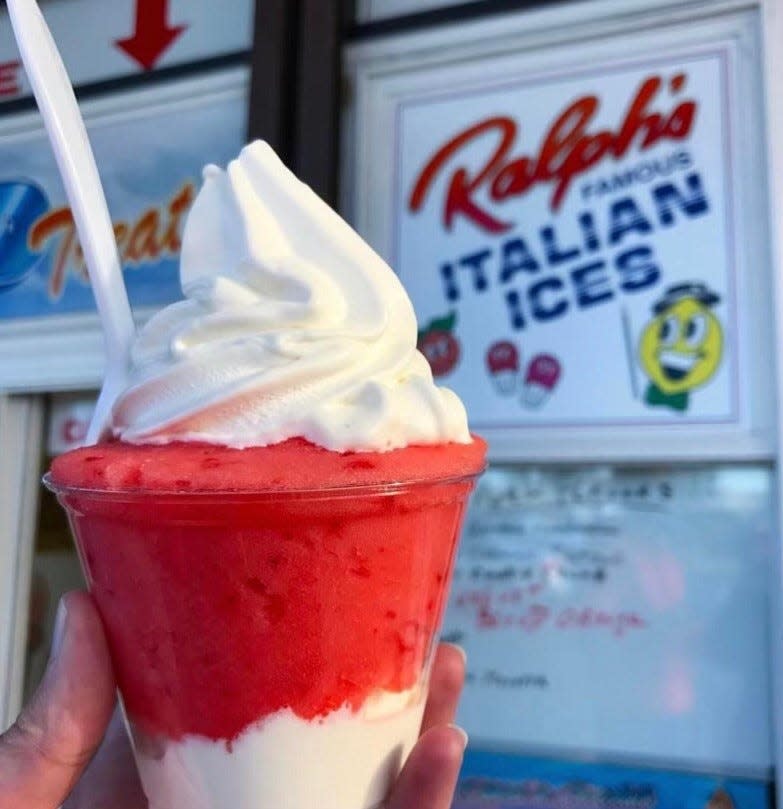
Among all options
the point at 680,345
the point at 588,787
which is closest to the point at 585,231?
the point at 680,345

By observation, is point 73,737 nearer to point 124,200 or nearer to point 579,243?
point 579,243

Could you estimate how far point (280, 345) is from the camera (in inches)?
31.5

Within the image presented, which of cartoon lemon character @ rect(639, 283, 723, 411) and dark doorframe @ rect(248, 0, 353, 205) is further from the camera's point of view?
dark doorframe @ rect(248, 0, 353, 205)

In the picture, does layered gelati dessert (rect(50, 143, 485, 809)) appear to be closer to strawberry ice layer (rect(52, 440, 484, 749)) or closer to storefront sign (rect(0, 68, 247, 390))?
strawberry ice layer (rect(52, 440, 484, 749))

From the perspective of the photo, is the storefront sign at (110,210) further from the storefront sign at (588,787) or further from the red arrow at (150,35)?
the storefront sign at (588,787)

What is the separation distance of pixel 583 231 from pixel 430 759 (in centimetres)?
127

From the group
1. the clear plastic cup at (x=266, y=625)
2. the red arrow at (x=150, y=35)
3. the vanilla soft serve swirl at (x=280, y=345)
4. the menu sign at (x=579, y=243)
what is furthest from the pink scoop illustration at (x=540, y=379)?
the red arrow at (x=150, y=35)

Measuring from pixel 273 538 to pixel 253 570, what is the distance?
3cm

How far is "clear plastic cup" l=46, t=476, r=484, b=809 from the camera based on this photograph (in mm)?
700

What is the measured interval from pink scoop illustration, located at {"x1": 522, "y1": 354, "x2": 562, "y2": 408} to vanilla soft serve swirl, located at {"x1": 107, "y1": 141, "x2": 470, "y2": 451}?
889 millimetres

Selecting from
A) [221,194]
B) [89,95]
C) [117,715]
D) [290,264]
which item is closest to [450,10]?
[89,95]

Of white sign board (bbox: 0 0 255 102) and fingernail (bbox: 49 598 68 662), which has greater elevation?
white sign board (bbox: 0 0 255 102)

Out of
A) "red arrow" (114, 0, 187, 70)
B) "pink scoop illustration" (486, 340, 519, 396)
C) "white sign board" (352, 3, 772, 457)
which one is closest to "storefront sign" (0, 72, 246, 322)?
"red arrow" (114, 0, 187, 70)

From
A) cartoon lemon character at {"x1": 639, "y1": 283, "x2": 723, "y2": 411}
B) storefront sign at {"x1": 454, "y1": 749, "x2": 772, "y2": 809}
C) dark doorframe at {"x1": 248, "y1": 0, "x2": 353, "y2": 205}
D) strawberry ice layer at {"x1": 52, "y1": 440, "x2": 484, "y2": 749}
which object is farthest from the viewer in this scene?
dark doorframe at {"x1": 248, "y1": 0, "x2": 353, "y2": 205}
